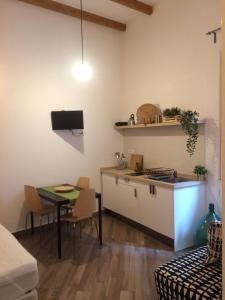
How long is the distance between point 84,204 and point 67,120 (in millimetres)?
1525

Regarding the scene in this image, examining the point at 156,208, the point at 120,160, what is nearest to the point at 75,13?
the point at 120,160

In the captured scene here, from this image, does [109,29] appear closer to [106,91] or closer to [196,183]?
[106,91]

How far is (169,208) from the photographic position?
3.22 meters

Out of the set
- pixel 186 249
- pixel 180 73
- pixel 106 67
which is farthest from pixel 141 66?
pixel 186 249

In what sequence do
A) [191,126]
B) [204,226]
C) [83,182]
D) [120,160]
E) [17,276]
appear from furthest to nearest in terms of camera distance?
1. [120,160]
2. [83,182]
3. [191,126]
4. [204,226]
5. [17,276]

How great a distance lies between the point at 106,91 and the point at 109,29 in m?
1.11

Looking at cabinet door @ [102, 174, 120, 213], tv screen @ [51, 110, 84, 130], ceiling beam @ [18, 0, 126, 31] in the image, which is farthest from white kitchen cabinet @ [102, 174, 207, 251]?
ceiling beam @ [18, 0, 126, 31]

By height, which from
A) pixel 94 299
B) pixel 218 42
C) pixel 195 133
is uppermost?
pixel 218 42

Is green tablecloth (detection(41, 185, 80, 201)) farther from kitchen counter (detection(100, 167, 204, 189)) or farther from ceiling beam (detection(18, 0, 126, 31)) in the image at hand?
ceiling beam (detection(18, 0, 126, 31))

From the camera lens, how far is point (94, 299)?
230 centimetres

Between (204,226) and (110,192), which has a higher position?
(110,192)

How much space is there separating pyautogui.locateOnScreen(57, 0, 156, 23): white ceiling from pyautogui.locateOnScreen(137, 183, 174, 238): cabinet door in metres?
2.82

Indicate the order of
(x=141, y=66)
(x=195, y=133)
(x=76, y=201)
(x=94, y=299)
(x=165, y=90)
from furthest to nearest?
(x=141, y=66) → (x=165, y=90) → (x=195, y=133) → (x=76, y=201) → (x=94, y=299)

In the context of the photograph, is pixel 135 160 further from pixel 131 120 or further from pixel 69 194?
pixel 69 194
